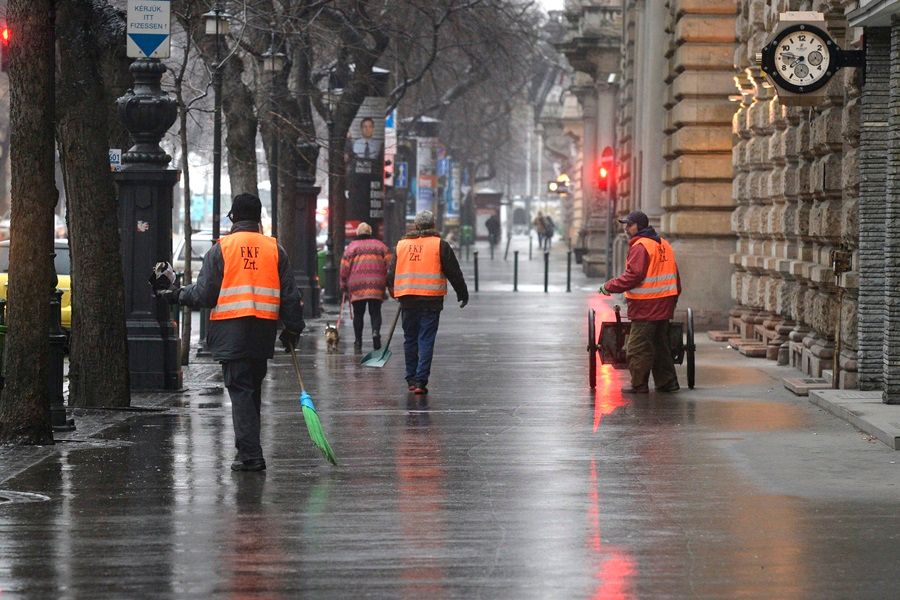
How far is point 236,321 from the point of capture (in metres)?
12.0

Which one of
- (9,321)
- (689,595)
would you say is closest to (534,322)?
(9,321)

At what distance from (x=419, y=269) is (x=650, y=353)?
232 cm

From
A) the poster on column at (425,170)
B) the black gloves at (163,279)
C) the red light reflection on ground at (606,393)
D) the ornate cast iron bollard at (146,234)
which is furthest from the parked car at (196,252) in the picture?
the black gloves at (163,279)

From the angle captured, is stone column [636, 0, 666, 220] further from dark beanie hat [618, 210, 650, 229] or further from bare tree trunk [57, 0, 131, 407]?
bare tree trunk [57, 0, 131, 407]

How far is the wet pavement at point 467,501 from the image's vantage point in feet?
→ 27.8

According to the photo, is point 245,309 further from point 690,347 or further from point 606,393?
point 690,347

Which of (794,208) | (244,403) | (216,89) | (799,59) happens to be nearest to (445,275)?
(799,59)

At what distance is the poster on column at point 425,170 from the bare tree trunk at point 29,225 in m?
38.7

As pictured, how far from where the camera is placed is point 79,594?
8125 mm

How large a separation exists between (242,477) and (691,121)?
16.3 metres

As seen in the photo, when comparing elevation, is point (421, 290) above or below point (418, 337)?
above

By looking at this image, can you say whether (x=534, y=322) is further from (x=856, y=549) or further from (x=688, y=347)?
(x=856, y=549)

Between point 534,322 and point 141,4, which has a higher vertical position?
point 141,4

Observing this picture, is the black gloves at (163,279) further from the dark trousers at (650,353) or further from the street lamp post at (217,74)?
the street lamp post at (217,74)
